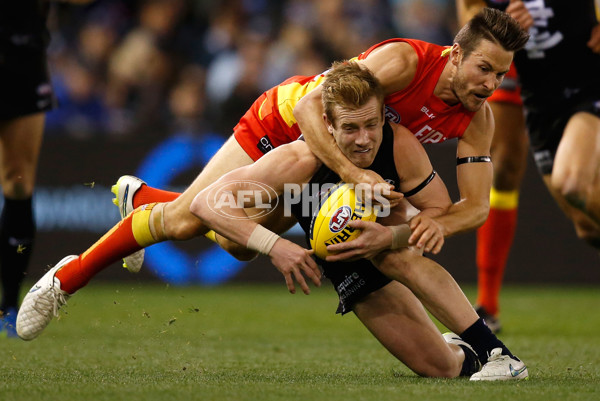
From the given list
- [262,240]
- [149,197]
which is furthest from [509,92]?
[262,240]

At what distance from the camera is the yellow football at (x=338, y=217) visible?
394 centimetres

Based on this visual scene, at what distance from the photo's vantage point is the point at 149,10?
35.6ft

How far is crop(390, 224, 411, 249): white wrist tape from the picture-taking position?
400 centimetres

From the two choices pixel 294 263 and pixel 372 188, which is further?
pixel 372 188

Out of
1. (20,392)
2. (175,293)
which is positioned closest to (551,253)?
(175,293)

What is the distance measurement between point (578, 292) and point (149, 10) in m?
5.77

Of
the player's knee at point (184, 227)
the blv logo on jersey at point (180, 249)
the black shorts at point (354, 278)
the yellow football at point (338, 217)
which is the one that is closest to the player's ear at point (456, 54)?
the yellow football at point (338, 217)

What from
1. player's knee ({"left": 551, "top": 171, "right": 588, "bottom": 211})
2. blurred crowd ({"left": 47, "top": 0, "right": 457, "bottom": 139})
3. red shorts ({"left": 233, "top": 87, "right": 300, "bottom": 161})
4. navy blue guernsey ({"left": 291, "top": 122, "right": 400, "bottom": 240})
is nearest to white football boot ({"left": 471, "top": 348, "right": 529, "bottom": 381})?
navy blue guernsey ({"left": 291, "top": 122, "right": 400, "bottom": 240})

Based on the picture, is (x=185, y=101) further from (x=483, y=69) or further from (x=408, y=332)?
(x=408, y=332)

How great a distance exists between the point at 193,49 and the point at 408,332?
678 cm

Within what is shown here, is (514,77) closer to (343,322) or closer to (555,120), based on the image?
(555,120)

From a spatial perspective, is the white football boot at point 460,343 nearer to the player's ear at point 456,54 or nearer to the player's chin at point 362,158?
the player's chin at point 362,158

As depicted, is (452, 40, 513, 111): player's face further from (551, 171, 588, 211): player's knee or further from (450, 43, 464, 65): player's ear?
(551, 171, 588, 211): player's knee

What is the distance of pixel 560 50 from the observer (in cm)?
604
